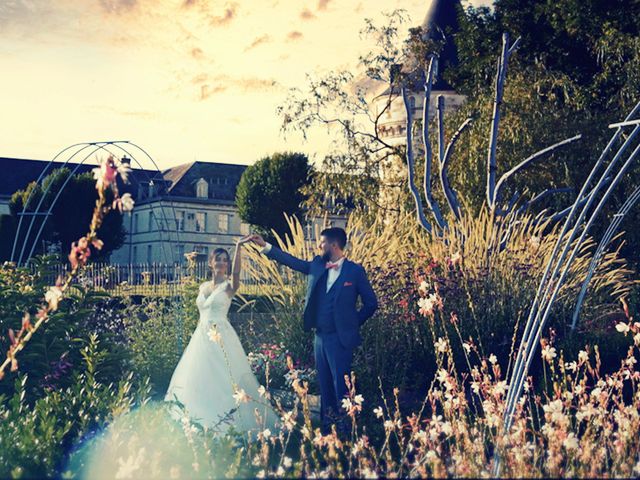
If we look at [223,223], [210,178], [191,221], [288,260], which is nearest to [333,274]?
[288,260]

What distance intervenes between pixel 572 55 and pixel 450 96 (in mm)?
19901

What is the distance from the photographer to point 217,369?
895 cm

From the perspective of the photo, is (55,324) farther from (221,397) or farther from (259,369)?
(259,369)

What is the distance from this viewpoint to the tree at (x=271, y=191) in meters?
55.6

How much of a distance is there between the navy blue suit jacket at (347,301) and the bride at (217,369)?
0.96 metres

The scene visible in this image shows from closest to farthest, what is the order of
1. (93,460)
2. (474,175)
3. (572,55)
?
(93,460)
(474,175)
(572,55)

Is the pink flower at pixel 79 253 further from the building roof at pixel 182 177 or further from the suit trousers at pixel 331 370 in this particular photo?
the building roof at pixel 182 177

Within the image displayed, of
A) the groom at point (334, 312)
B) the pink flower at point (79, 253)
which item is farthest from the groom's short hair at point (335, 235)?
the pink flower at point (79, 253)

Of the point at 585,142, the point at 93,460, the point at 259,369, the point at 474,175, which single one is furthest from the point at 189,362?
the point at 585,142

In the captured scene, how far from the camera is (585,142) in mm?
19469

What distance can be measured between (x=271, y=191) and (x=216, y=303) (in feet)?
152

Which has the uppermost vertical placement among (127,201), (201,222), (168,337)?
(127,201)

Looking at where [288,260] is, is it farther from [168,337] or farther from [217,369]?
[168,337]

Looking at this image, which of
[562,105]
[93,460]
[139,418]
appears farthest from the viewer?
[562,105]
